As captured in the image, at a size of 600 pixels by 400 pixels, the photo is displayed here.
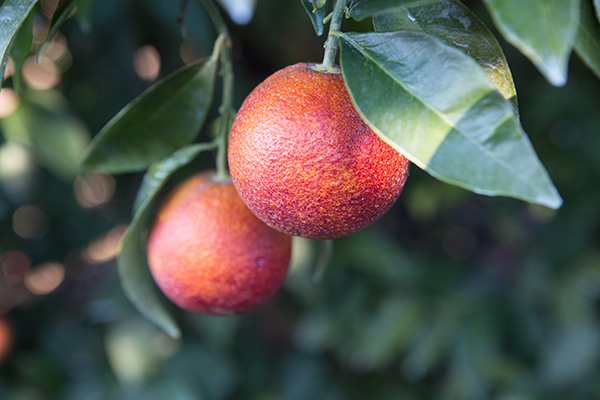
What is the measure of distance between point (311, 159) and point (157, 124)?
0.95ft

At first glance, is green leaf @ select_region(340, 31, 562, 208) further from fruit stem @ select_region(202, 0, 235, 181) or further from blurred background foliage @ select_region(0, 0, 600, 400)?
blurred background foliage @ select_region(0, 0, 600, 400)

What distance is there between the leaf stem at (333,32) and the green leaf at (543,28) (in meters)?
0.16

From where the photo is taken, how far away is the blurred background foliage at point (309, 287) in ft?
4.08

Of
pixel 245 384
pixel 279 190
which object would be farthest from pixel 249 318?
pixel 279 190

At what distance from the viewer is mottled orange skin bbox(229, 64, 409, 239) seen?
0.44m

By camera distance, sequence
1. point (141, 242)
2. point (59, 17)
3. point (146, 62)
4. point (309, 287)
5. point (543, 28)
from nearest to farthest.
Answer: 1. point (543, 28)
2. point (59, 17)
3. point (141, 242)
4. point (309, 287)
5. point (146, 62)

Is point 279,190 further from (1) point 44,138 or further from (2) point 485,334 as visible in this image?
(2) point 485,334

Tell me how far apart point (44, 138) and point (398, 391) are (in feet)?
3.51

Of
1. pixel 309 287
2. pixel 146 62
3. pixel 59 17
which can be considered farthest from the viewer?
pixel 146 62

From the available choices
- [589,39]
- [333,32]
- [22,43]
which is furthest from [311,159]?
[22,43]

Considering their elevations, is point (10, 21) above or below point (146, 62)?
above

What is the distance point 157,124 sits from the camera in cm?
66

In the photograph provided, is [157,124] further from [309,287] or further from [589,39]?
[309,287]

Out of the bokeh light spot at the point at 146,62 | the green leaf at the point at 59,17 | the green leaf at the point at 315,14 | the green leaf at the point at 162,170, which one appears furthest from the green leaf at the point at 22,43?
the bokeh light spot at the point at 146,62
